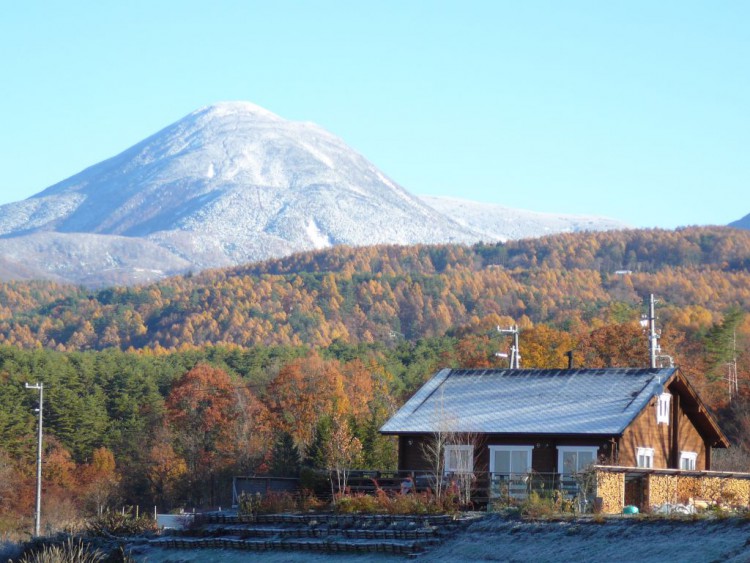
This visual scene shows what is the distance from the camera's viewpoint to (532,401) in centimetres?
4028

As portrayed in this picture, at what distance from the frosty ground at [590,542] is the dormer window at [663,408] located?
1056cm

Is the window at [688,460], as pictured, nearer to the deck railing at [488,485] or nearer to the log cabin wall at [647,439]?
the log cabin wall at [647,439]

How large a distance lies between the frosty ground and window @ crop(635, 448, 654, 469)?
8.97 meters

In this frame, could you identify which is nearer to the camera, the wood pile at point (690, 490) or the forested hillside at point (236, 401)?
the wood pile at point (690, 490)

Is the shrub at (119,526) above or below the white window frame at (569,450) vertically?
below

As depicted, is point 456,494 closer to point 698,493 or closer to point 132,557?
point 698,493

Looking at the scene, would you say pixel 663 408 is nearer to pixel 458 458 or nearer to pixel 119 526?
pixel 458 458

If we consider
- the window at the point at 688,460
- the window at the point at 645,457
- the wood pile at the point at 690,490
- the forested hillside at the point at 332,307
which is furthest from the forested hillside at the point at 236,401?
the forested hillside at the point at 332,307

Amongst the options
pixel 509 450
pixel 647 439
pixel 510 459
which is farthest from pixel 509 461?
pixel 647 439

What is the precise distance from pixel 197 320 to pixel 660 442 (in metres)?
144

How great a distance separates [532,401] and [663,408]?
13.3ft

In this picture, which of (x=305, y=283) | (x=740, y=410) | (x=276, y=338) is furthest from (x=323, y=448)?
(x=305, y=283)

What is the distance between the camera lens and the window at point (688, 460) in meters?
41.2

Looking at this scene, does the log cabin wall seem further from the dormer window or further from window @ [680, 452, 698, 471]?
window @ [680, 452, 698, 471]
